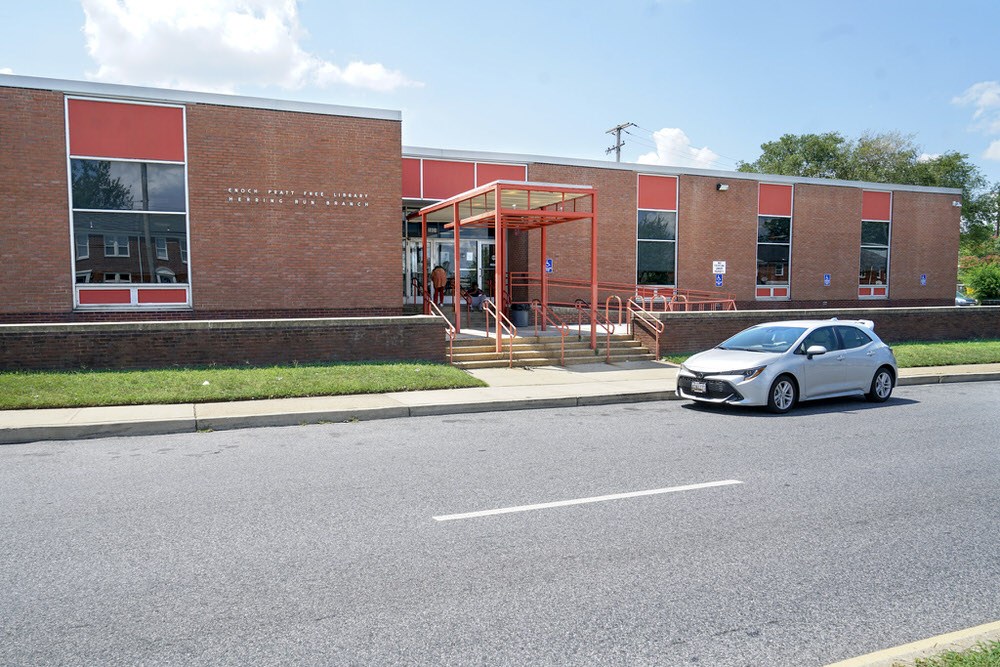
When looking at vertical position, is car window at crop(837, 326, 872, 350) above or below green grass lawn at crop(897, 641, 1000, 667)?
above

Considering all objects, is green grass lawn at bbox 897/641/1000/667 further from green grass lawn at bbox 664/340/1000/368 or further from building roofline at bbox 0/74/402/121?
building roofline at bbox 0/74/402/121

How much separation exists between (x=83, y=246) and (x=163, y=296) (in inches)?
76.5

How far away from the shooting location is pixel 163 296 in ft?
55.7

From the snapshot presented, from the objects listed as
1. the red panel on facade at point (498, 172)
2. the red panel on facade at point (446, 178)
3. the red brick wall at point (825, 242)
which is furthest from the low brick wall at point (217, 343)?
the red brick wall at point (825, 242)

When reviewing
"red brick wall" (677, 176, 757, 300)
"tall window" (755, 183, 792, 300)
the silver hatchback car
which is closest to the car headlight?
the silver hatchback car

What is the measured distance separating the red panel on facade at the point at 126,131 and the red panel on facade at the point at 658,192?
14.1 meters

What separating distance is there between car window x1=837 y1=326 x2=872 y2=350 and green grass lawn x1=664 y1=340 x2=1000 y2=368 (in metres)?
5.04

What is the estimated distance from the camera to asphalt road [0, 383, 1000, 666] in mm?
3758

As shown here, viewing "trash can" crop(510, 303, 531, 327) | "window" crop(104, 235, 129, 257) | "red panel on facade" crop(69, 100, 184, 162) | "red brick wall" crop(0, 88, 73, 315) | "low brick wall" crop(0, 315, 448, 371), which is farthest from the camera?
"trash can" crop(510, 303, 531, 327)

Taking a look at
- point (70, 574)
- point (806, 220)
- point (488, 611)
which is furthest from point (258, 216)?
point (806, 220)

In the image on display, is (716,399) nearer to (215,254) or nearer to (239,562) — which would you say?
(239,562)

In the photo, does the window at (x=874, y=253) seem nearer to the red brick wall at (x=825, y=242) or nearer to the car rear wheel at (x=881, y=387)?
the red brick wall at (x=825, y=242)

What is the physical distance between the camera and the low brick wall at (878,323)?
693 inches

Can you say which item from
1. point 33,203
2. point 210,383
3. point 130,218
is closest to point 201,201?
point 130,218
